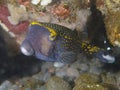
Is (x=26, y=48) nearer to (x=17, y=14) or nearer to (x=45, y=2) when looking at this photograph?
(x=45, y=2)

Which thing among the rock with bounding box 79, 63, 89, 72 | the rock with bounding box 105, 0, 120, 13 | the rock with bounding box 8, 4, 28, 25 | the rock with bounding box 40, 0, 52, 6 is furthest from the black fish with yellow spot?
the rock with bounding box 79, 63, 89, 72

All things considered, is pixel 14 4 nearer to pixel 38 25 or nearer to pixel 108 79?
pixel 38 25

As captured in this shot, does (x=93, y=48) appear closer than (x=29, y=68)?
Yes

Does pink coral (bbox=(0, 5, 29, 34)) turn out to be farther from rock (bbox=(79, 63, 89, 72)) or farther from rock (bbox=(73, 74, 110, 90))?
rock (bbox=(73, 74, 110, 90))

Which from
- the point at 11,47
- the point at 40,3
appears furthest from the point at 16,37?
Result: the point at 40,3

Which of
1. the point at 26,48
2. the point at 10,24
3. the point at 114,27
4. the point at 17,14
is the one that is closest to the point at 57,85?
the point at 26,48
